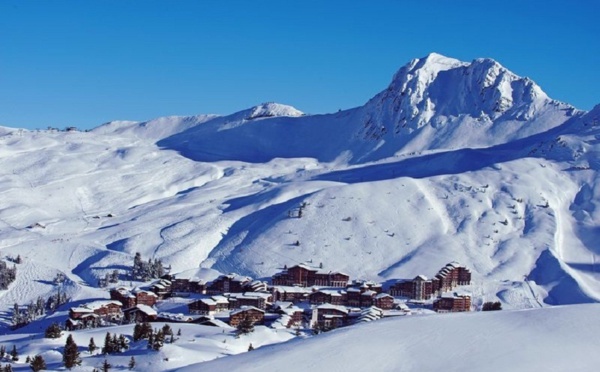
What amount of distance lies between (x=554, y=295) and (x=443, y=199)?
3533 cm

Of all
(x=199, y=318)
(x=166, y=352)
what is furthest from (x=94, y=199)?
(x=166, y=352)

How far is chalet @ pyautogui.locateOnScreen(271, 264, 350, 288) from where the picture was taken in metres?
108

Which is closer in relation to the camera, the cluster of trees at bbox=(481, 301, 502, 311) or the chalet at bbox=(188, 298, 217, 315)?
the chalet at bbox=(188, 298, 217, 315)

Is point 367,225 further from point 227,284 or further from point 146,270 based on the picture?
point 146,270

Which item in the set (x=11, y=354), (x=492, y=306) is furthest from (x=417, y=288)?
(x=11, y=354)

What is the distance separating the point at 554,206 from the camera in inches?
5349

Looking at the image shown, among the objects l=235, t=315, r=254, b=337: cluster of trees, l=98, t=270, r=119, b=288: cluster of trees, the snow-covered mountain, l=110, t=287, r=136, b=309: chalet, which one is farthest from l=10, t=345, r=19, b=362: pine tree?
l=98, t=270, r=119, b=288: cluster of trees

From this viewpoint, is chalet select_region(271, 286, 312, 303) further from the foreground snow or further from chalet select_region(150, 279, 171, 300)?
the foreground snow

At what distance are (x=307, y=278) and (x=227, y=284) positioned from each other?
32.0 ft

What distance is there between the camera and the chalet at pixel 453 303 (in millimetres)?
95875

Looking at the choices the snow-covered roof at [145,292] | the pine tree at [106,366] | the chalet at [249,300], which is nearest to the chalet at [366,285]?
the chalet at [249,300]

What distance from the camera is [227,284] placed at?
341 ft

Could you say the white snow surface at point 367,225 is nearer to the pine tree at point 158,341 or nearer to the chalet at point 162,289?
the chalet at point 162,289

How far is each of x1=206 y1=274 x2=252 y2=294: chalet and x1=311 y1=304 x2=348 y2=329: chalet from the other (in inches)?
594
